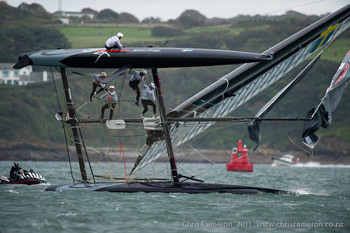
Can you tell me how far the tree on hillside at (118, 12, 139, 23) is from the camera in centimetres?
14173

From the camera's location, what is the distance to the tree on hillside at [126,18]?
→ 142 meters

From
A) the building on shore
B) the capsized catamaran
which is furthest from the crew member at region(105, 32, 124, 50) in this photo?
the building on shore

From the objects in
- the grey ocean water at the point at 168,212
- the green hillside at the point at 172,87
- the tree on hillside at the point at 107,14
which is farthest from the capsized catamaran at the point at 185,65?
the tree on hillside at the point at 107,14

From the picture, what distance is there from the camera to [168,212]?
1831cm

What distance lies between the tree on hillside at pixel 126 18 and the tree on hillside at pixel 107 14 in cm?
248

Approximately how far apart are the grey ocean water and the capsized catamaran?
630 mm

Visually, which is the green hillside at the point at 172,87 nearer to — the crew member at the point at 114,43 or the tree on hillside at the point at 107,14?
the tree on hillside at the point at 107,14

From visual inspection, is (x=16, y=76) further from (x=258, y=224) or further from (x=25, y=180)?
(x=258, y=224)

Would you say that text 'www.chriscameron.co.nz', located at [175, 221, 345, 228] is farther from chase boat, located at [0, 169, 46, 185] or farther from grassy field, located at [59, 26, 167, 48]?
grassy field, located at [59, 26, 167, 48]

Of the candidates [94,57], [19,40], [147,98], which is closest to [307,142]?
[147,98]

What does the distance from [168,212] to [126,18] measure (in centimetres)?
12866

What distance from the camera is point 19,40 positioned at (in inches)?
4350

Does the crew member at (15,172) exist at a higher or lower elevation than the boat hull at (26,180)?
Answer: higher

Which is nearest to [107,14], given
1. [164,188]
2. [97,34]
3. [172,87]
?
[97,34]
